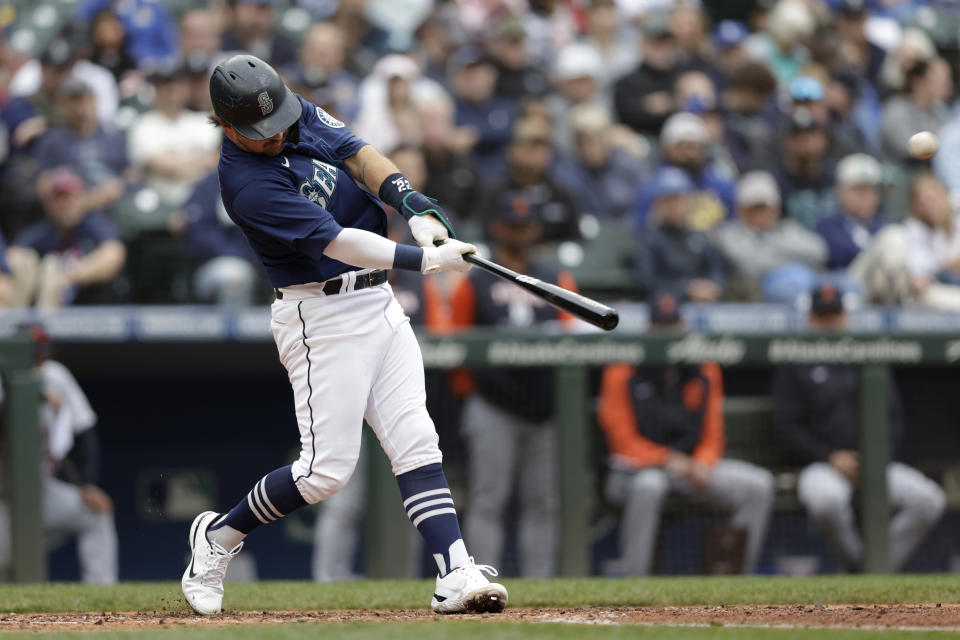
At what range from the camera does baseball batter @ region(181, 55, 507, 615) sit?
3918 mm

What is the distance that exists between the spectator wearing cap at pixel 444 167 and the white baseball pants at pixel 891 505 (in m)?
2.73

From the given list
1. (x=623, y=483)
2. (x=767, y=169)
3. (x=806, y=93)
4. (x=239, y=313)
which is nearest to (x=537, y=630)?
(x=623, y=483)

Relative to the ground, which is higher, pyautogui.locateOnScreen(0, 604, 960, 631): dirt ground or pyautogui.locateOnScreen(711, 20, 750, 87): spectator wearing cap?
pyautogui.locateOnScreen(711, 20, 750, 87): spectator wearing cap

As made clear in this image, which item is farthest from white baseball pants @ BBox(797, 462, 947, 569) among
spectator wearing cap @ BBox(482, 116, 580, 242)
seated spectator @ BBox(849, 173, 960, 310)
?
spectator wearing cap @ BBox(482, 116, 580, 242)

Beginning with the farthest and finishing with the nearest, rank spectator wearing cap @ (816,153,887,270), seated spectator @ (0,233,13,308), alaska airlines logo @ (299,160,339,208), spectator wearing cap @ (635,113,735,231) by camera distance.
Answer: spectator wearing cap @ (635,113,735,231) → spectator wearing cap @ (816,153,887,270) → seated spectator @ (0,233,13,308) → alaska airlines logo @ (299,160,339,208)

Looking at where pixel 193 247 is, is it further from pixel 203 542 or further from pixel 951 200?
pixel 951 200

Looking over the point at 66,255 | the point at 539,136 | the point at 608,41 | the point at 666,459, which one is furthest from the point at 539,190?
the point at 66,255

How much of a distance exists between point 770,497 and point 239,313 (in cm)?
270

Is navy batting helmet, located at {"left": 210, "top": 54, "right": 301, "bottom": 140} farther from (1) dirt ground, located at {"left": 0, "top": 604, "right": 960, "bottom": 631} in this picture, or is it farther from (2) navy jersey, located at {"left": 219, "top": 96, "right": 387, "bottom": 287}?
(1) dirt ground, located at {"left": 0, "top": 604, "right": 960, "bottom": 631}

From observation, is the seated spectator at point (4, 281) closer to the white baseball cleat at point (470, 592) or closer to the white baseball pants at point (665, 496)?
the white baseball pants at point (665, 496)

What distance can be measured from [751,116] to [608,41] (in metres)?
1.21

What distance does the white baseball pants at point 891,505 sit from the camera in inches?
257

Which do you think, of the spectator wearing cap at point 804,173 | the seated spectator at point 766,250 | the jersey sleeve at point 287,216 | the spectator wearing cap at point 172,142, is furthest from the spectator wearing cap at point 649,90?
the jersey sleeve at point 287,216

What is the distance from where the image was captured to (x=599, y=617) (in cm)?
413
